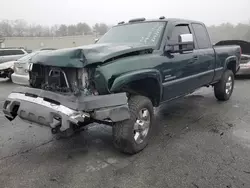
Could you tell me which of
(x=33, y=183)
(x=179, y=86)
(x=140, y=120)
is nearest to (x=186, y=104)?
(x=179, y=86)

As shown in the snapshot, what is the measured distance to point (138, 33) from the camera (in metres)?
4.38

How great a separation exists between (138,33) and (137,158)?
7.39ft

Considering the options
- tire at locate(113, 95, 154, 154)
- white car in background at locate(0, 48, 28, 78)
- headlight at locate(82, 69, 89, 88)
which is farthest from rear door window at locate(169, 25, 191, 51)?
white car in background at locate(0, 48, 28, 78)

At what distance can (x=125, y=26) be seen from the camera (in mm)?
4871

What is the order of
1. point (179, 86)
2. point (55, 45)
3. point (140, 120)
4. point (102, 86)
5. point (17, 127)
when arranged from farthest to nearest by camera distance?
1. point (55, 45)
2. point (17, 127)
3. point (179, 86)
4. point (140, 120)
5. point (102, 86)

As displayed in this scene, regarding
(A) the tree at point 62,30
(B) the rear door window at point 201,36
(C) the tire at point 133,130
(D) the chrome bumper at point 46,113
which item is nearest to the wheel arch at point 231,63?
(B) the rear door window at point 201,36

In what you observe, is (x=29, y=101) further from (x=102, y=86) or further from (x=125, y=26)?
(x=125, y=26)

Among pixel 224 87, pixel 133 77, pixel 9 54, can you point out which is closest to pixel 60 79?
pixel 133 77

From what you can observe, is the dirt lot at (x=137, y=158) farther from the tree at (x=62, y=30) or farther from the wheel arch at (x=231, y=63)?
the tree at (x=62, y=30)

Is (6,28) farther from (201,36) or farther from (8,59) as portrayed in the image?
(201,36)

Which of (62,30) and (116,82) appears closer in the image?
(116,82)

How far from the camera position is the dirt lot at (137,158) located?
9.28 ft

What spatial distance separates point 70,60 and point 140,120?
1328 mm

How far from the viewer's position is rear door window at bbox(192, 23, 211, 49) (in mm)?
5180
